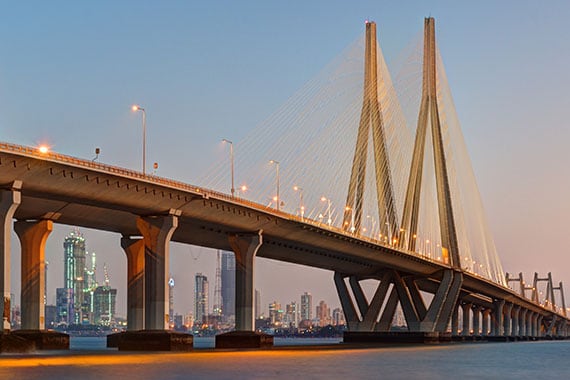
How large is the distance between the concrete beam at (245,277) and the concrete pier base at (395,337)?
3574 centimetres

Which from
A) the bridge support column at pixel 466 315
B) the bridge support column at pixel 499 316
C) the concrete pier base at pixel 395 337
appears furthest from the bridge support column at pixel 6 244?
the bridge support column at pixel 466 315

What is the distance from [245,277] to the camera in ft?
257

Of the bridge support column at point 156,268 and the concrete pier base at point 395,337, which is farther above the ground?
the bridge support column at point 156,268

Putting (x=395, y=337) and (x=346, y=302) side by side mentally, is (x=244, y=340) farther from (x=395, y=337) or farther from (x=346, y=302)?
(x=346, y=302)

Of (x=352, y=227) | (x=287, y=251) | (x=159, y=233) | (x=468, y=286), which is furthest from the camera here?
(x=468, y=286)

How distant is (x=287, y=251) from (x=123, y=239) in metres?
19.3

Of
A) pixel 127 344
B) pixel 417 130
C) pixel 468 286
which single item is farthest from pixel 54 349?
pixel 468 286

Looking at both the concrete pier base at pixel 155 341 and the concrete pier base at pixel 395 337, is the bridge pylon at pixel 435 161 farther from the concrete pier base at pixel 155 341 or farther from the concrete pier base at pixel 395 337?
the concrete pier base at pixel 155 341

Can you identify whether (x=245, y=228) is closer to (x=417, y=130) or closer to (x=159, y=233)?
(x=159, y=233)

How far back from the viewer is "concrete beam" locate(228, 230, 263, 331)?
7831 cm

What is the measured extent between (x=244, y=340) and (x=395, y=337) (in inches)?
1530

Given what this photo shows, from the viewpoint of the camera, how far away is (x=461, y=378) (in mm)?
46688

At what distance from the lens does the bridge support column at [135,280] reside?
7462cm

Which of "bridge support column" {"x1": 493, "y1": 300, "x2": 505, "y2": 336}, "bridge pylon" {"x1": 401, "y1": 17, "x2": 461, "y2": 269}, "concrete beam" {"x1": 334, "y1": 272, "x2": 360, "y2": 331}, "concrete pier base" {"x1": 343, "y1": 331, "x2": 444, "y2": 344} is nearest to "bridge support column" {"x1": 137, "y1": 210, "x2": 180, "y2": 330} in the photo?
"bridge pylon" {"x1": 401, "y1": 17, "x2": 461, "y2": 269}
